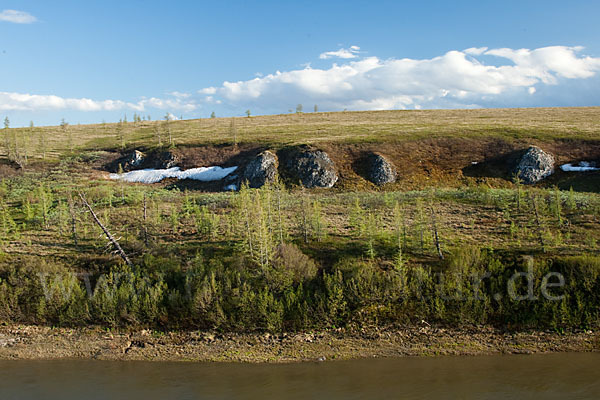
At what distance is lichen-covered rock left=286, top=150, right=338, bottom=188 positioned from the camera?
51.4m

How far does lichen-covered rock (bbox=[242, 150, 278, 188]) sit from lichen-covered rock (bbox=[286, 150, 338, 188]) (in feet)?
8.17

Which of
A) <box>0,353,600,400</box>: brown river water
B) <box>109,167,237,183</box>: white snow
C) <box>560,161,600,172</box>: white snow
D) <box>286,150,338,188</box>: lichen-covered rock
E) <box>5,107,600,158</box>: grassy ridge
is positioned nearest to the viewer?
<box>0,353,600,400</box>: brown river water

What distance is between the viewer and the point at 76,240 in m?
30.2

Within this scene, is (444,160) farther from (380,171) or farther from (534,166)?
(534,166)

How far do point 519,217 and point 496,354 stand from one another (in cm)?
1852

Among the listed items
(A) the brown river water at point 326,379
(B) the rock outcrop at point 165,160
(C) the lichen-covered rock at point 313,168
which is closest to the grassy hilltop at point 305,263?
(A) the brown river water at point 326,379

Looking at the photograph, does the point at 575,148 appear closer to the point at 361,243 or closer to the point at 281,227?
the point at 361,243

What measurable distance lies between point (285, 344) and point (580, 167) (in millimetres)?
50125

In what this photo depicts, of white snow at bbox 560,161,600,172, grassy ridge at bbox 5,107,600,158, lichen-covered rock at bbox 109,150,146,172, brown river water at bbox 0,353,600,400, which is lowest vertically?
brown river water at bbox 0,353,600,400

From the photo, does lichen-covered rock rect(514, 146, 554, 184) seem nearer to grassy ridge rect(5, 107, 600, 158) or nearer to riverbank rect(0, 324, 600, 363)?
grassy ridge rect(5, 107, 600, 158)

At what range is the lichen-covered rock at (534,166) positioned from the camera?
4862 cm

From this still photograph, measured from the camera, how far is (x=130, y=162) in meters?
65.9

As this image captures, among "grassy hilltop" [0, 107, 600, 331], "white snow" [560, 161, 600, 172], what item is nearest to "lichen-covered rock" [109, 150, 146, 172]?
"grassy hilltop" [0, 107, 600, 331]

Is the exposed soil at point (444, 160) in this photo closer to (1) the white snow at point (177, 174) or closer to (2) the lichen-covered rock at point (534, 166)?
(2) the lichen-covered rock at point (534, 166)
